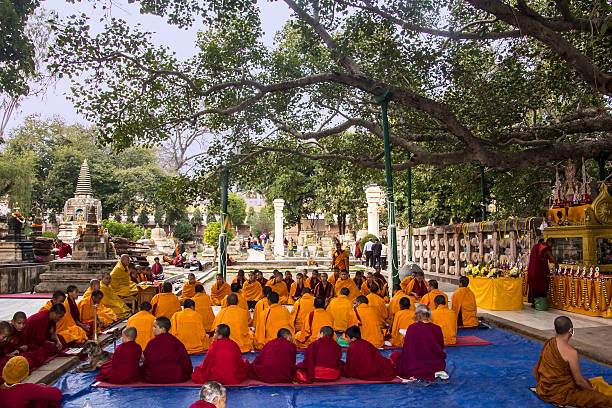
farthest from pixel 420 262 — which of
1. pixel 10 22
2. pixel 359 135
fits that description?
pixel 10 22

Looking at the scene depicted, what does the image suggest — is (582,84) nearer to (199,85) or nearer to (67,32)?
(199,85)

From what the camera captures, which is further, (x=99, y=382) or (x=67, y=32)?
(x=67, y=32)

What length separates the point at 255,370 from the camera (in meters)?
6.63

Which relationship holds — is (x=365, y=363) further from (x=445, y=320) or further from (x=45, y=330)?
(x=45, y=330)

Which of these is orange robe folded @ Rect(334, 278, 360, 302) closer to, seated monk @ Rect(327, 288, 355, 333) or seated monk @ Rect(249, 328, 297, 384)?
seated monk @ Rect(327, 288, 355, 333)

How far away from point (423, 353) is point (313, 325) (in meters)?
2.33

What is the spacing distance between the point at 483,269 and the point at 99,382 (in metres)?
8.96

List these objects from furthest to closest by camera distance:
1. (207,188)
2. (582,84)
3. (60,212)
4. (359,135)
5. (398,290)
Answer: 1. (60,212)
2. (359,135)
3. (207,188)
4. (582,84)
5. (398,290)

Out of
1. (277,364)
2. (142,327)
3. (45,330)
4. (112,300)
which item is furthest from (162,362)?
(112,300)

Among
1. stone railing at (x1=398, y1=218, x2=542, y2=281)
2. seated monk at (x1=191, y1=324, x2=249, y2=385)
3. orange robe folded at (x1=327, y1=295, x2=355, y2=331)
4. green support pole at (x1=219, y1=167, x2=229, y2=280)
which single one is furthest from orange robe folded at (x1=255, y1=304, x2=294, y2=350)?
stone railing at (x1=398, y1=218, x2=542, y2=281)

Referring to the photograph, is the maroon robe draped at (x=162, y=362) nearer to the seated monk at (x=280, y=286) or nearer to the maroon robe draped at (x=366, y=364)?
the maroon robe draped at (x=366, y=364)

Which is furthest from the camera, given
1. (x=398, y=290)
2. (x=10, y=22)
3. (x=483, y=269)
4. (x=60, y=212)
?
(x=60, y=212)

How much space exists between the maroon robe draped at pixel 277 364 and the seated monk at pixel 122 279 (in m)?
5.84

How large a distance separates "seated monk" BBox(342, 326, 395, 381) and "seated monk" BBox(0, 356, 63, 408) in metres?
3.73
